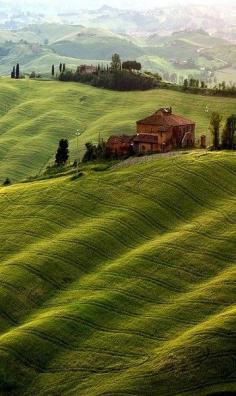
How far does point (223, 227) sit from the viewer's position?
307ft

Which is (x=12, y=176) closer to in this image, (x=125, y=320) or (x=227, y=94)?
(x=227, y=94)

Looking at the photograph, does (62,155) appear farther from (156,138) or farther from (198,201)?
(198,201)

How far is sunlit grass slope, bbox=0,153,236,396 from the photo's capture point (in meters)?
70.2

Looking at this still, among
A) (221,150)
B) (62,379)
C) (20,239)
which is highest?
(221,150)

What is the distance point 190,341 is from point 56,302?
17572 mm

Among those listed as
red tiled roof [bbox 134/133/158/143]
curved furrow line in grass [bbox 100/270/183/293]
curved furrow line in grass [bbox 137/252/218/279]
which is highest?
red tiled roof [bbox 134/133/158/143]

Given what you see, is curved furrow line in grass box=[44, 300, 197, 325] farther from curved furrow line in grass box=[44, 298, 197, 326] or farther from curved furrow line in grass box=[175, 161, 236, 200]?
curved furrow line in grass box=[175, 161, 236, 200]

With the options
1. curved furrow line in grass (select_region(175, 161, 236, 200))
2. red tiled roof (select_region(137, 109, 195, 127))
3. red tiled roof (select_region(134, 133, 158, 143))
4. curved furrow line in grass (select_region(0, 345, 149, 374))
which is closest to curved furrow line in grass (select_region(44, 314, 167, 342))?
curved furrow line in grass (select_region(0, 345, 149, 374))

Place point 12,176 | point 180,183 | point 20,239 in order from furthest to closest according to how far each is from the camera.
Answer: point 12,176
point 180,183
point 20,239

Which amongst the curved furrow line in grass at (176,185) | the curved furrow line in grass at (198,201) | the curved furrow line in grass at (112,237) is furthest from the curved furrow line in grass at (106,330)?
the curved furrow line in grass at (176,185)

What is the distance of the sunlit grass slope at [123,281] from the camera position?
70.2m

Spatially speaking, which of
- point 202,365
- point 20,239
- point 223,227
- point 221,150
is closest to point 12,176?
point 221,150

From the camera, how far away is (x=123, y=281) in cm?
8462

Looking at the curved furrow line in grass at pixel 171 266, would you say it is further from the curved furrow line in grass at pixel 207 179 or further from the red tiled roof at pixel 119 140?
the red tiled roof at pixel 119 140
